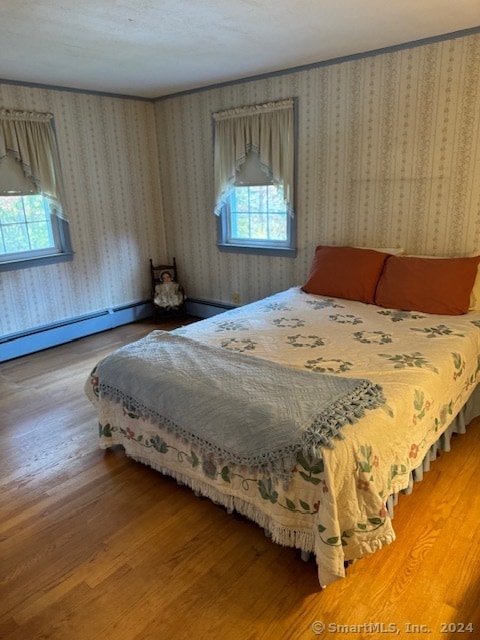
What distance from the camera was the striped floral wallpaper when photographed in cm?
310

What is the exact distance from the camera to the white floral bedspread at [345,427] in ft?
5.26

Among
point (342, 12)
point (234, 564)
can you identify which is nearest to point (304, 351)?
point (234, 564)

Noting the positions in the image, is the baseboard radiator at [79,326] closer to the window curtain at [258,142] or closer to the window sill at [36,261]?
the window sill at [36,261]

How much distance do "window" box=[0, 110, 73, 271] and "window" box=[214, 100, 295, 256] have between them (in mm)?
1512

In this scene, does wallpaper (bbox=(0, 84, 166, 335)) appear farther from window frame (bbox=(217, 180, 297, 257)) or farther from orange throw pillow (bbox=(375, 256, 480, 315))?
orange throw pillow (bbox=(375, 256, 480, 315))

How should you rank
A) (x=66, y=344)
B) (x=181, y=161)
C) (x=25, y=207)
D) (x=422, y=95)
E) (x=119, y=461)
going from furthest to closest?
(x=181, y=161) < (x=66, y=344) < (x=25, y=207) < (x=422, y=95) < (x=119, y=461)

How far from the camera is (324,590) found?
1.66 metres

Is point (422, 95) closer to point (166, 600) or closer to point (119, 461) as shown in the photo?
point (119, 461)

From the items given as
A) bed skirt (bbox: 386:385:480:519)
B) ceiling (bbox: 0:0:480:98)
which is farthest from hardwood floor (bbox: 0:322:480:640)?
ceiling (bbox: 0:0:480:98)

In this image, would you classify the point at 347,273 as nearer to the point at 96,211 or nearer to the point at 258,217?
the point at 258,217

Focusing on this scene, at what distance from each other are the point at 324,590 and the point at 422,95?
3.08m

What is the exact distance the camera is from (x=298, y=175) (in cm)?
384

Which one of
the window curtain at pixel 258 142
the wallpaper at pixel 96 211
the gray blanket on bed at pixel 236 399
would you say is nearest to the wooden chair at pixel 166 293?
the wallpaper at pixel 96 211

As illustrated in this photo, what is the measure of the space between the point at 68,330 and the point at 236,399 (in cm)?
302
